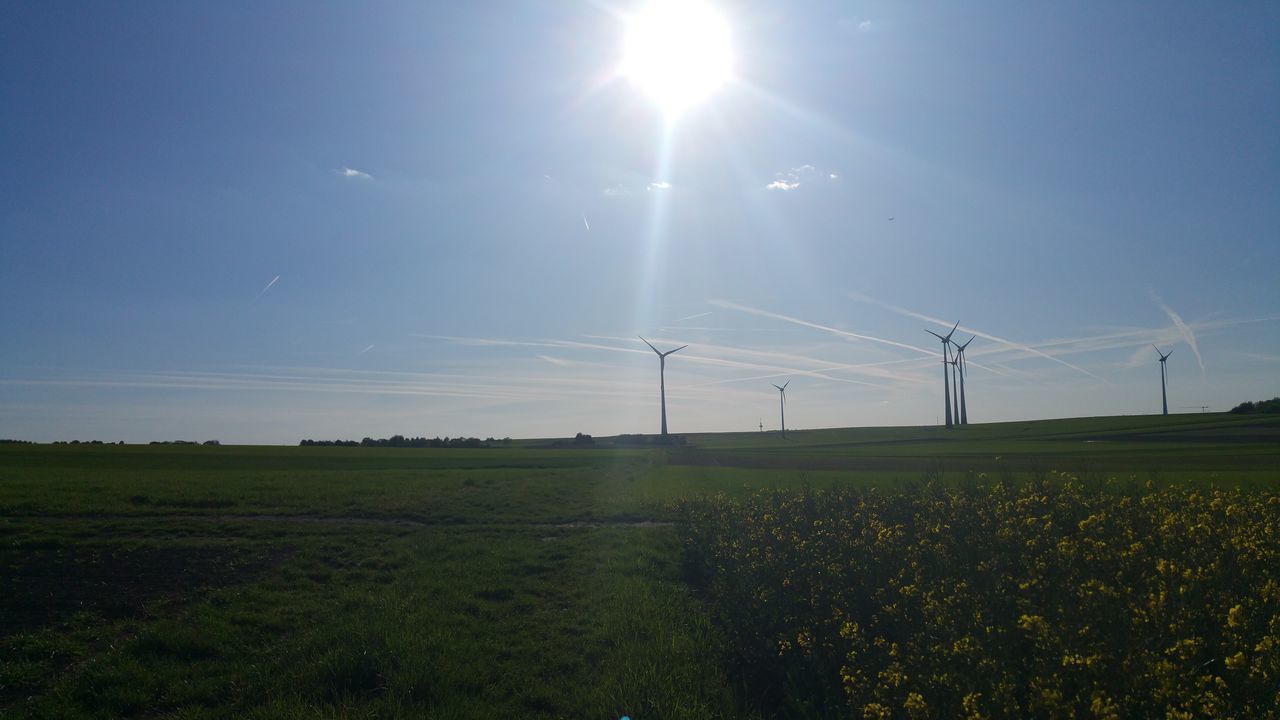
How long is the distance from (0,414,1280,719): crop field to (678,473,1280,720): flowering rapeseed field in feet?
0.09

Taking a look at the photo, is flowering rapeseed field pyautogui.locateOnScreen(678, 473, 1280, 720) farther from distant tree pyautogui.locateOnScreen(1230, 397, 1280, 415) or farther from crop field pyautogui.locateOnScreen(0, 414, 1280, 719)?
distant tree pyautogui.locateOnScreen(1230, 397, 1280, 415)

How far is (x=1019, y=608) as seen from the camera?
630cm

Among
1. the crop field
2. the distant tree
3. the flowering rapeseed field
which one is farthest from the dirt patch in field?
the distant tree

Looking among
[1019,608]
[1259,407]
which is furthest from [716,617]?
[1259,407]

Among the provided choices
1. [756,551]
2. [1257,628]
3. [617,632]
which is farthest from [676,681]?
[1257,628]

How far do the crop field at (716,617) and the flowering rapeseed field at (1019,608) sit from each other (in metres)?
0.03

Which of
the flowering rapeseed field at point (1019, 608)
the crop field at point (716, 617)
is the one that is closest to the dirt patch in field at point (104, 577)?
the crop field at point (716, 617)

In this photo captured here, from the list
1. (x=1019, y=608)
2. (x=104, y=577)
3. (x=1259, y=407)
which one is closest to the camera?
(x=1019, y=608)

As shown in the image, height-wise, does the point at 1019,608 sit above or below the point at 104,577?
above

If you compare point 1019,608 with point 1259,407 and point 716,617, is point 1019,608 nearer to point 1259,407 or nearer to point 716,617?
point 716,617

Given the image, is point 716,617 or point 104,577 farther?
point 104,577

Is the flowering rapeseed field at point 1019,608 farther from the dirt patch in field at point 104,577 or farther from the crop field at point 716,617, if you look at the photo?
the dirt patch in field at point 104,577

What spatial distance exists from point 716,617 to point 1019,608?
15.3ft

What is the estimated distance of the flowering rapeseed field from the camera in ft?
15.1
